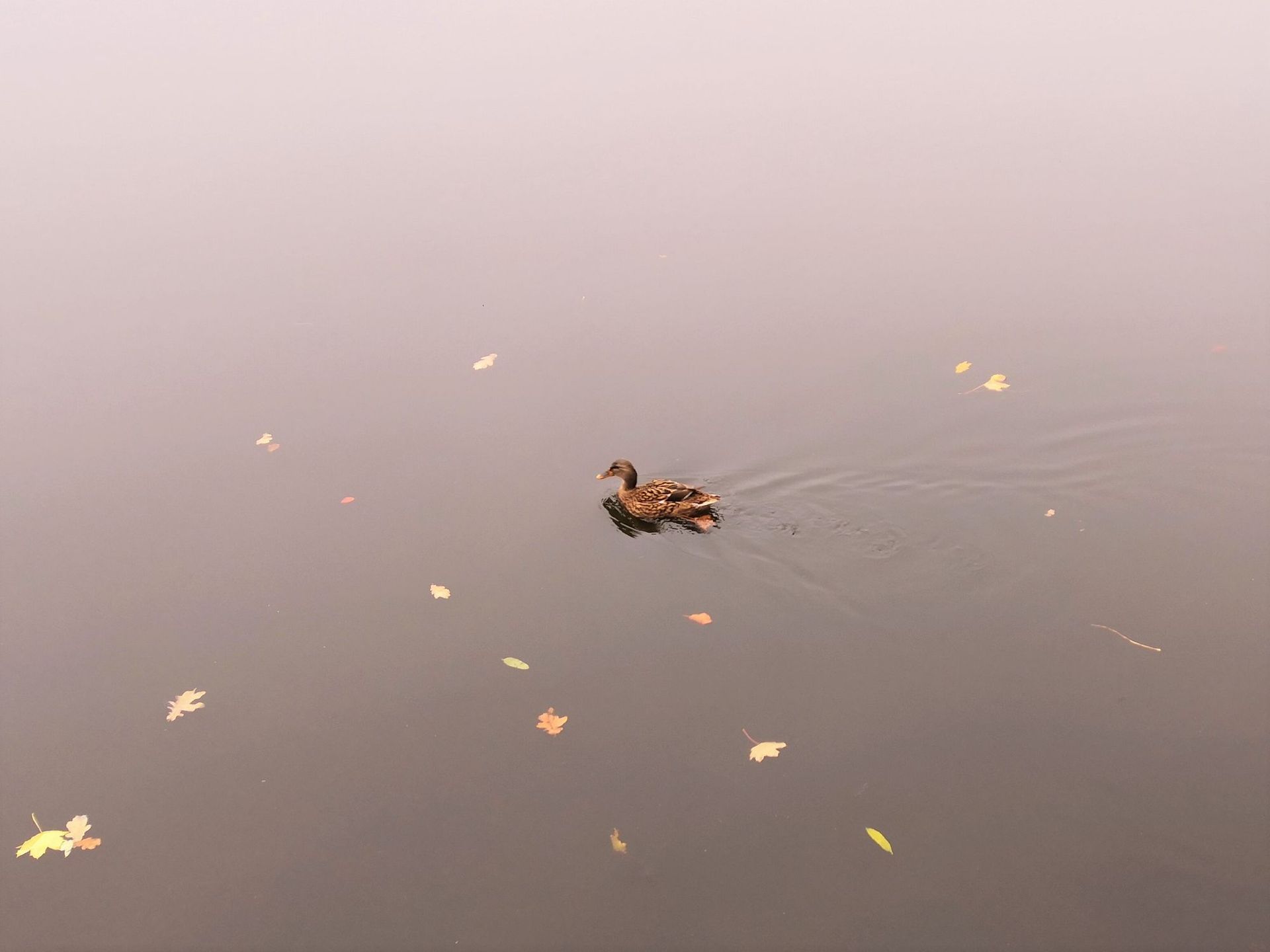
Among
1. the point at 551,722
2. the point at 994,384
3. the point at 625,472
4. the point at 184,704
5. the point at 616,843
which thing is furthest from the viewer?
the point at 994,384

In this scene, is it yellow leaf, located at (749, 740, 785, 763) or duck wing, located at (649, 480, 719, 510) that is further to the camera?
duck wing, located at (649, 480, 719, 510)

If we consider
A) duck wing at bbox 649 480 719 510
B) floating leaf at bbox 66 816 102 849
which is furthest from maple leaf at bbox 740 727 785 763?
floating leaf at bbox 66 816 102 849

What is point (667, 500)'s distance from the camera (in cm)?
858

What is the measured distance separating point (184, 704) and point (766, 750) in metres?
3.89

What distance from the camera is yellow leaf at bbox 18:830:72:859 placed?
258 inches

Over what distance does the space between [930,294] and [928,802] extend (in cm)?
620

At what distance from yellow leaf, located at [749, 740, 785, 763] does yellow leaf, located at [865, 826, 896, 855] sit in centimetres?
72

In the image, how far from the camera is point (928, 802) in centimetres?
616

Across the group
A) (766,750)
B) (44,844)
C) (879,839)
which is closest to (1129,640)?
(879,839)

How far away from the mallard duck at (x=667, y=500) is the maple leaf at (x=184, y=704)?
11.2 ft

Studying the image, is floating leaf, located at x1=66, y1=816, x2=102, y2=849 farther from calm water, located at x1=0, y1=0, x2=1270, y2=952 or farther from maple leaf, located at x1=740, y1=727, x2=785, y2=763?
maple leaf, located at x1=740, y1=727, x2=785, y2=763

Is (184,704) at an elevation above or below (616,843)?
above

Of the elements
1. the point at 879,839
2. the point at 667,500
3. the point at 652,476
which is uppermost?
the point at 667,500

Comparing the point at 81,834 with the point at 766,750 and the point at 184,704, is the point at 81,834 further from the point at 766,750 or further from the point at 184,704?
the point at 766,750
